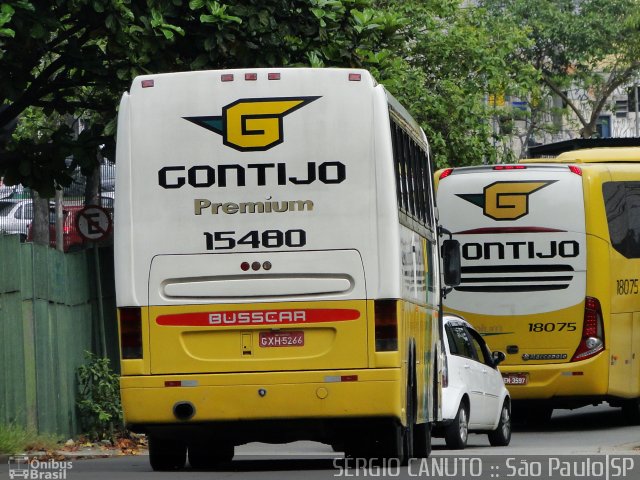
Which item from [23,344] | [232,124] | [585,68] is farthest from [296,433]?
[585,68]

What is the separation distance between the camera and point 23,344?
709 inches

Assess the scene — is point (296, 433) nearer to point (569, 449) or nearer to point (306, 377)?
point (306, 377)

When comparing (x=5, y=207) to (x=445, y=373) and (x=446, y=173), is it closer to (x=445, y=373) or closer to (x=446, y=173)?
(x=446, y=173)

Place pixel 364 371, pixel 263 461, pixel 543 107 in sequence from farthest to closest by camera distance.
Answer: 1. pixel 543 107
2. pixel 263 461
3. pixel 364 371

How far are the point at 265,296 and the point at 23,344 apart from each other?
17.5 ft

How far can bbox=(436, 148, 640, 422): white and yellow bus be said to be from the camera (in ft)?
71.5

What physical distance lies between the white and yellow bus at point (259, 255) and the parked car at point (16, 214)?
30208 mm

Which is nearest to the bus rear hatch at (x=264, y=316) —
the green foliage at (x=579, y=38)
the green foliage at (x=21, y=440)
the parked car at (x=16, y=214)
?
the green foliage at (x=21, y=440)

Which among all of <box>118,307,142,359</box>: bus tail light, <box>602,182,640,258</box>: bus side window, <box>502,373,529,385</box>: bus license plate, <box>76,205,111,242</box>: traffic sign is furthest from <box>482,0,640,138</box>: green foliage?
<box>118,307,142,359</box>: bus tail light

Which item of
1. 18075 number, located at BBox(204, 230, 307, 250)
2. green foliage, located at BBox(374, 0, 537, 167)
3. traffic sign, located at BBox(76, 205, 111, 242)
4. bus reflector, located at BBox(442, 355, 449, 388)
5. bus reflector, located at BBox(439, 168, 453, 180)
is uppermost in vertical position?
green foliage, located at BBox(374, 0, 537, 167)

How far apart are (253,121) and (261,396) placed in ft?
7.23

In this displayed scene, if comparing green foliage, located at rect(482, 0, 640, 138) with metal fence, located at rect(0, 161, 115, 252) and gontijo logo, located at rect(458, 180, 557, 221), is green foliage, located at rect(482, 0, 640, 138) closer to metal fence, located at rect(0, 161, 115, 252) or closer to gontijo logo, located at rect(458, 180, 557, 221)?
metal fence, located at rect(0, 161, 115, 252)

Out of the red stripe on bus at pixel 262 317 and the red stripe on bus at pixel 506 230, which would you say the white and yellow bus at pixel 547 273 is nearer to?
the red stripe on bus at pixel 506 230

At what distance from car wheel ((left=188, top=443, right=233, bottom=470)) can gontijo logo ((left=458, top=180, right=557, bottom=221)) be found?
7274 millimetres
